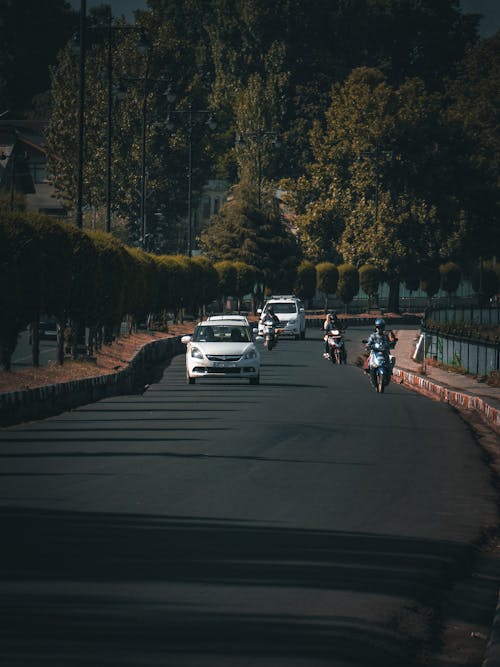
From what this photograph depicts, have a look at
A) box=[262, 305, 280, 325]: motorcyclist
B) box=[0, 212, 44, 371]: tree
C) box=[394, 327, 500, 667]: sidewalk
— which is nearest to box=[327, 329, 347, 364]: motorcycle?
box=[394, 327, 500, 667]: sidewalk

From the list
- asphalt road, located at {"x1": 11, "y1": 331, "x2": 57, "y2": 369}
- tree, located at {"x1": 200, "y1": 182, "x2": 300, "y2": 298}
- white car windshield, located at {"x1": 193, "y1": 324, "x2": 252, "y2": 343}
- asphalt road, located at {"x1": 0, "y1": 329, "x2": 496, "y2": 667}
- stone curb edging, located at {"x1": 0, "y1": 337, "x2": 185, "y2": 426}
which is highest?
tree, located at {"x1": 200, "y1": 182, "x2": 300, "y2": 298}

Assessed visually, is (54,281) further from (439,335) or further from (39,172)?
(39,172)

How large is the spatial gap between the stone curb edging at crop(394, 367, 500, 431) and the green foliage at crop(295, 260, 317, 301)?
61.4 m

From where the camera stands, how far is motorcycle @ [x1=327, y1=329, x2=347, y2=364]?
162ft

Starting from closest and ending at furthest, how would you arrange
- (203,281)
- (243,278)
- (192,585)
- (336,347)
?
(192,585)
(336,347)
(203,281)
(243,278)

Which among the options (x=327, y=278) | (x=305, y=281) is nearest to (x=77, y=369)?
(x=305, y=281)

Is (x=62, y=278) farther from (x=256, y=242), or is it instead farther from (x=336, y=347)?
(x=256, y=242)

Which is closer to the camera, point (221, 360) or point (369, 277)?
point (221, 360)

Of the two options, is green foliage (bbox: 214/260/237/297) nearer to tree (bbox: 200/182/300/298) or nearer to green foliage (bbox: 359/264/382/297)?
tree (bbox: 200/182/300/298)

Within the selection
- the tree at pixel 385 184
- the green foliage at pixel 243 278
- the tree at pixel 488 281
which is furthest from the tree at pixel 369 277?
the tree at pixel 488 281

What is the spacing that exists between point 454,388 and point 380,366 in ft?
5.77

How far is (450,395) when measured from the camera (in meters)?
34.5

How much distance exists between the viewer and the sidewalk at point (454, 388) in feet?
96.6

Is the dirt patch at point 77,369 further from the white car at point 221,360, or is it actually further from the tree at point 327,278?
the tree at point 327,278
